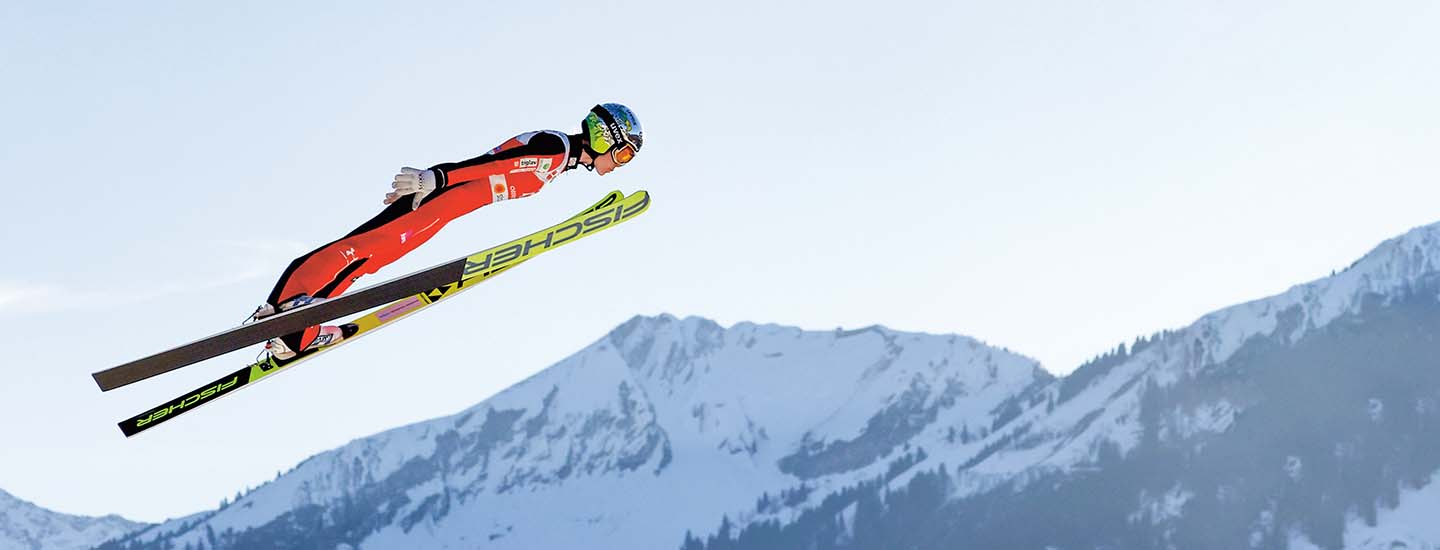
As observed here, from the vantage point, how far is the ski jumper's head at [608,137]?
19.0m

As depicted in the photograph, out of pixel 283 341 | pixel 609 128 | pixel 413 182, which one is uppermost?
pixel 609 128

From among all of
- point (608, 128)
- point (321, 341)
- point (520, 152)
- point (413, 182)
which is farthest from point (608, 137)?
point (321, 341)

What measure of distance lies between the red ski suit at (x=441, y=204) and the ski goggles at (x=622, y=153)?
48 centimetres

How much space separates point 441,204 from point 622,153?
6.58 ft

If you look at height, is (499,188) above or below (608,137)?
below

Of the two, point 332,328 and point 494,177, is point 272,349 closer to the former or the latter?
point 332,328

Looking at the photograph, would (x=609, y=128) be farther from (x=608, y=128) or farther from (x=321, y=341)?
(x=321, y=341)

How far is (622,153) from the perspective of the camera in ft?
62.9

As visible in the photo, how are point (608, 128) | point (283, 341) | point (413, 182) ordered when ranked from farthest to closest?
point (608, 128) < point (283, 341) < point (413, 182)

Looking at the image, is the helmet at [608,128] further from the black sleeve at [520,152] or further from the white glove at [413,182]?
the white glove at [413,182]

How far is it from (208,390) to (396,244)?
112 inches

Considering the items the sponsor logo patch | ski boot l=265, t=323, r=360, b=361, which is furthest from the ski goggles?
ski boot l=265, t=323, r=360, b=361

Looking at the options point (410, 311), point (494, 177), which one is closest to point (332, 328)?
point (410, 311)

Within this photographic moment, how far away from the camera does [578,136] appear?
19.1m
